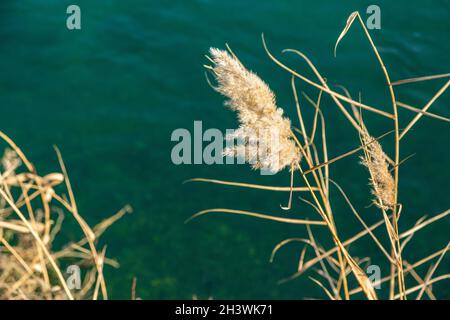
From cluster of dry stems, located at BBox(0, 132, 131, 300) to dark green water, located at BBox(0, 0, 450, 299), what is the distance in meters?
0.21

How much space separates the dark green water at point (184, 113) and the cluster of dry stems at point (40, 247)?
209mm

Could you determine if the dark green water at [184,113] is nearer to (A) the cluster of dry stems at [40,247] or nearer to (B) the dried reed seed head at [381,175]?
(A) the cluster of dry stems at [40,247]

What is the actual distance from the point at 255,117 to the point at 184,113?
2780 millimetres

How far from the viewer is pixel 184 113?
4.25 meters

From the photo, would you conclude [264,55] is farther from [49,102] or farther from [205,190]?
[49,102]

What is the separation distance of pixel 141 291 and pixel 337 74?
2.28 meters

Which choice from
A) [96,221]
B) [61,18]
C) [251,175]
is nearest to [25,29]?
[61,18]

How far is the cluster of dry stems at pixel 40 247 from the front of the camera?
2.31 m

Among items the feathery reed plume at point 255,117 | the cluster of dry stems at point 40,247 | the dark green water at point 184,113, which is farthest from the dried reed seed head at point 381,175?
the dark green water at point 184,113

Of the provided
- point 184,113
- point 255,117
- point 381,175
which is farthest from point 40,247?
point 184,113

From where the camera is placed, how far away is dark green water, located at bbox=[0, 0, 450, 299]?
3.59 m

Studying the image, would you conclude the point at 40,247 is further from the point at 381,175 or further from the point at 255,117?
the point at 381,175

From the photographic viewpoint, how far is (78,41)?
15.5 feet

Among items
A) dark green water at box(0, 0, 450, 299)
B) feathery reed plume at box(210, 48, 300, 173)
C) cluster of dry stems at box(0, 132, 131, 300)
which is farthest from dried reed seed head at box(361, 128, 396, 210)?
dark green water at box(0, 0, 450, 299)
